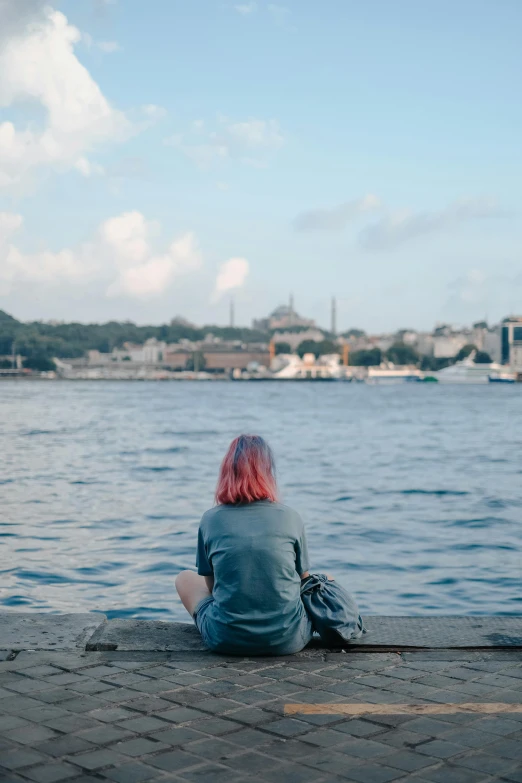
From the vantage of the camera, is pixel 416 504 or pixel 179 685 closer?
pixel 179 685

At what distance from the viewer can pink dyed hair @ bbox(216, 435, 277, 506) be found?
4.39 meters

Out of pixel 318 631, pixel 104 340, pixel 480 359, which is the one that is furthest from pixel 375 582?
pixel 480 359

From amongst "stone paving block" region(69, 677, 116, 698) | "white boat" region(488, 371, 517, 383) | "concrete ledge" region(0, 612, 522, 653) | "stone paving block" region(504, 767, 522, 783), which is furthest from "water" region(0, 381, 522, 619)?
"white boat" region(488, 371, 517, 383)

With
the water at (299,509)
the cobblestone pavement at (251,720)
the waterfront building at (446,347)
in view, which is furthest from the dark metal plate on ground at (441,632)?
the waterfront building at (446,347)

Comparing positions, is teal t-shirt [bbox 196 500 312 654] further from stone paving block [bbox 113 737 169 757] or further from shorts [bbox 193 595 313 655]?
stone paving block [bbox 113 737 169 757]

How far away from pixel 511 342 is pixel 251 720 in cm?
18550

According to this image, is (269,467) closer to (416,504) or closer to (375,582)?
(375,582)

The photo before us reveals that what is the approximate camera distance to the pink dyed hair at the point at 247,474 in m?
4.39

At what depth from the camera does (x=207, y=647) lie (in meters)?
4.43

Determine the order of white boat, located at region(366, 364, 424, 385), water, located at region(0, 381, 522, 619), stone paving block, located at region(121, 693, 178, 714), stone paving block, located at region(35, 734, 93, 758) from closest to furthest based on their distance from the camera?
stone paving block, located at region(35, 734, 93, 758) < stone paving block, located at region(121, 693, 178, 714) < water, located at region(0, 381, 522, 619) < white boat, located at region(366, 364, 424, 385)

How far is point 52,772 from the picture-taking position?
118 inches

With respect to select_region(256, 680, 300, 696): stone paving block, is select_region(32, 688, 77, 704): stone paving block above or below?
above

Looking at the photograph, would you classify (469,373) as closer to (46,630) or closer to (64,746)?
(46,630)

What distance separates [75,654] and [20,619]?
68 centimetres
